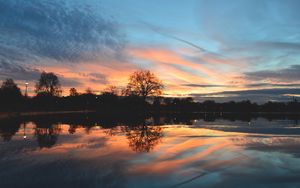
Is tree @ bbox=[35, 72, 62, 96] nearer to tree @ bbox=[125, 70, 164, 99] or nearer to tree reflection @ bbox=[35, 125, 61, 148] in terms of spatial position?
tree @ bbox=[125, 70, 164, 99]

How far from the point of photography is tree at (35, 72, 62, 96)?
4759 inches

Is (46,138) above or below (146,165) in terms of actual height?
above

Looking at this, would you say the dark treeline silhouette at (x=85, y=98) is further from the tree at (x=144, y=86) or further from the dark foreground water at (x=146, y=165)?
the dark foreground water at (x=146, y=165)

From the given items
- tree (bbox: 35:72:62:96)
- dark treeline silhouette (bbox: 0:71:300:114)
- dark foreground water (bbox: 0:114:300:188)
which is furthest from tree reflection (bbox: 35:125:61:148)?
tree (bbox: 35:72:62:96)

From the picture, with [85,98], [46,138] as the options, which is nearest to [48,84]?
[85,98]

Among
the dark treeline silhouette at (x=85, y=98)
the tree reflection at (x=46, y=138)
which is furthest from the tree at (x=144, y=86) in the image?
the tree reflection at (x=46, y=138)

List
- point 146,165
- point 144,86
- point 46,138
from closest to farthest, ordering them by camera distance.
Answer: point 146,165 < point 46,138 < point 144,86

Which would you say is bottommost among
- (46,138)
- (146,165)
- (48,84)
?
(146,165)

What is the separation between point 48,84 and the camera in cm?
12169

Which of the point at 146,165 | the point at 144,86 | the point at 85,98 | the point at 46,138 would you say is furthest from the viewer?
the point at 85,98

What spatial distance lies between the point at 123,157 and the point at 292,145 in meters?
10.6

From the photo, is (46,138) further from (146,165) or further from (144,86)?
(144,86)

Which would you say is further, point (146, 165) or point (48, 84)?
point (48, 84)

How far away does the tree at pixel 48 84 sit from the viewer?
121 metres
